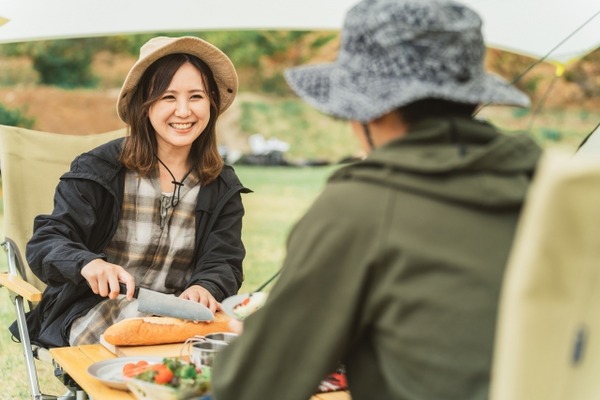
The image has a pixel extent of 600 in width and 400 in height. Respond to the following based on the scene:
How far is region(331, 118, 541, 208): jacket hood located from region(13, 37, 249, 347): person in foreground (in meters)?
1.34

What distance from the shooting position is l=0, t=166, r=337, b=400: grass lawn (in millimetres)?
4105

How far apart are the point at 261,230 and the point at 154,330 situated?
255 inches

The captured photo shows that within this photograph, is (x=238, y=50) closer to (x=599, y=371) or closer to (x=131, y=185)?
(x=131, y=185)

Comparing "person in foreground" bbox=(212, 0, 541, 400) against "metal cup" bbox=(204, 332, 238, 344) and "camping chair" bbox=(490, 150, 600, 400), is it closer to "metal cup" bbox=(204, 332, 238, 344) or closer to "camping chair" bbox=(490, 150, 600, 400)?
"camping chair" bbox=(490, 150, 600, 400)

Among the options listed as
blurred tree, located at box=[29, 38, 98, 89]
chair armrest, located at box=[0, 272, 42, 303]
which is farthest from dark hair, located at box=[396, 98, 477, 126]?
blurred tree, located at box=[29, 38, 98, 89]

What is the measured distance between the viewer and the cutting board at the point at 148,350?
207cm

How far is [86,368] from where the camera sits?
6.44ft

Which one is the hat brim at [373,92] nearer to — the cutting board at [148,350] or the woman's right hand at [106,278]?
the cutting board at [148,350]

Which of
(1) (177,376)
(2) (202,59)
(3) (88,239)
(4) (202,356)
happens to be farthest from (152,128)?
(1) (177,376)

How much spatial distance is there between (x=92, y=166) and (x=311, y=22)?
1.63 m

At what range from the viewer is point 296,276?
131cm

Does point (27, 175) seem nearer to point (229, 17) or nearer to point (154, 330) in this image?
point (229, 17)

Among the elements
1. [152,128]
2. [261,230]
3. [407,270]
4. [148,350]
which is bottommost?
[261,230]

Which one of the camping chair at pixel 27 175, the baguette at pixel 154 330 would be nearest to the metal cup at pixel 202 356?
the baguette at pixel 154 330
